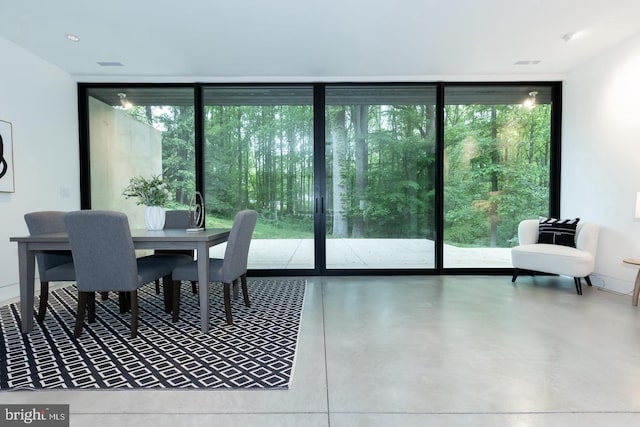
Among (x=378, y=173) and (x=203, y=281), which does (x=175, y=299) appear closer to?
(x=203, y=281)

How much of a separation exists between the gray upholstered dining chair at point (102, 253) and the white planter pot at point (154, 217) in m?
0.83

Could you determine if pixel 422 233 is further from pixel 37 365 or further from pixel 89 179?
pixel 89 179

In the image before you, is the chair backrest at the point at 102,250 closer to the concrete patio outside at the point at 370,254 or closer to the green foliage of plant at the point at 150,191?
the green foliage of plant at the point at 150,191

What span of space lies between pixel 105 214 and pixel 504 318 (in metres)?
3.21

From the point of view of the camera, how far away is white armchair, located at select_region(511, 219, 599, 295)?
3746mm

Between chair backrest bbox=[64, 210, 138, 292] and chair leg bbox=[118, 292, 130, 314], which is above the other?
chair backrest bbox=[64, 210, 138, 292]

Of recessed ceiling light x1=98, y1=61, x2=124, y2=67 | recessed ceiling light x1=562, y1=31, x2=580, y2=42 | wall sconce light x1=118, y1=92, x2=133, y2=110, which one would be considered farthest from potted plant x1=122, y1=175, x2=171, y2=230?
recessed ceiling light x1=562, y1=31, x2=580, y2=42

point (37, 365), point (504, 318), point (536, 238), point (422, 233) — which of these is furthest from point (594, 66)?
point (37, 365)

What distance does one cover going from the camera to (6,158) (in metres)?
3.55

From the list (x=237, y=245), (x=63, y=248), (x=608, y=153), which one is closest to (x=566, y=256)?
(x=608, y=153)

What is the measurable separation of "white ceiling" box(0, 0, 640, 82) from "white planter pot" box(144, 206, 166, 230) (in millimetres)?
1701

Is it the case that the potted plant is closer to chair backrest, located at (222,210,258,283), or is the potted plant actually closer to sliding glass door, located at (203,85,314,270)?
chair backrest, located at (222,210,258,283)

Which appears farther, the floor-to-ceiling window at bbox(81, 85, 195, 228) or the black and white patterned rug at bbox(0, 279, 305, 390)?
the floor-to-ceiling window at bbox(81, 85, 195, 228)

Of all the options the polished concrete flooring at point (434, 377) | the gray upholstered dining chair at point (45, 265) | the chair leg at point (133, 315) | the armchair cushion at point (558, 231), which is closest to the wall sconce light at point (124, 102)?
the gray upholstered dining chair at point (45, 265)
